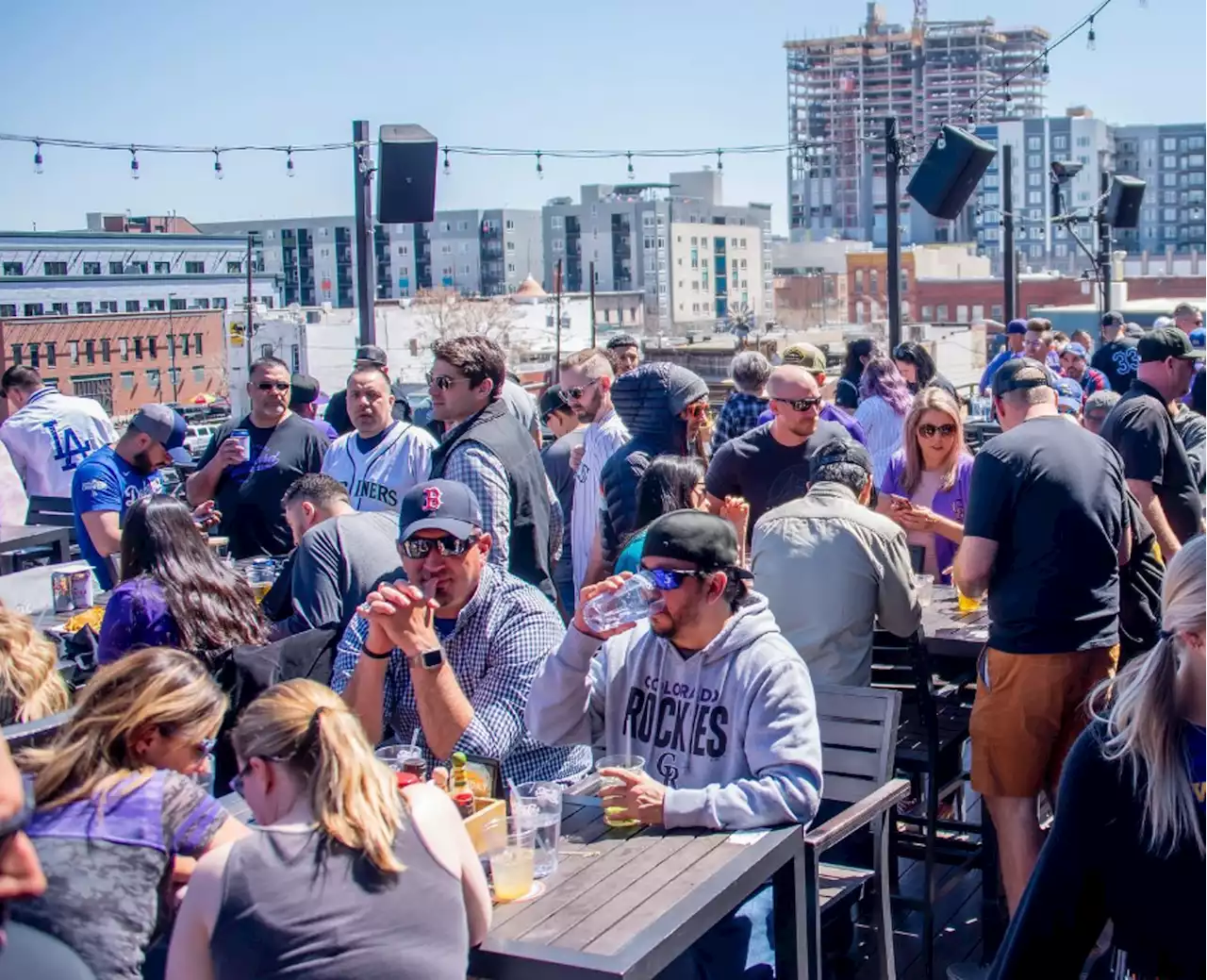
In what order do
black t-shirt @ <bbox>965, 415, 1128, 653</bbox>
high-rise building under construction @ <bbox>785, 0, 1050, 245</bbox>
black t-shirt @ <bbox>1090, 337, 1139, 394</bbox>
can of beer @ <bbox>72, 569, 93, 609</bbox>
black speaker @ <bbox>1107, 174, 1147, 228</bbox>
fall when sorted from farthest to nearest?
1. high-rise building under construction @ <bbox>785, 0, 1050, 245</bbox>
2. black speaker @ <bbox>1107, 174, 1147, 228</bbox>
3. black t-shirt @ <bbox>1090, 337, 1139, 394</bbox>
4. can of beer @ <bbox>72, 569, 93, 609</bbox>
5. black t-shirt @ <bbox>965, 415, 1128, 653</bbox>

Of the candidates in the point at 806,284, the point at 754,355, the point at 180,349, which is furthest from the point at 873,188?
the point at 754,355

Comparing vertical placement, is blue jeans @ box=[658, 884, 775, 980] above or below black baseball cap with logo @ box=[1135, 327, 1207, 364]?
below

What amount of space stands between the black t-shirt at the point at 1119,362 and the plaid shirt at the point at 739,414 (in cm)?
416

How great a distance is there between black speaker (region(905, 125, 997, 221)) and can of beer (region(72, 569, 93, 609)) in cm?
824

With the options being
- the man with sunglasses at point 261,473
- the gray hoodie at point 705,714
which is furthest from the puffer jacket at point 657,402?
the gray hoodie at point 705,714

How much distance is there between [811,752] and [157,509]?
233cm

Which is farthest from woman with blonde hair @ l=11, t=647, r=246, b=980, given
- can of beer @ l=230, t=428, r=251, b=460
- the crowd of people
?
can of beer @ l=230, t=428, r=251, b=460

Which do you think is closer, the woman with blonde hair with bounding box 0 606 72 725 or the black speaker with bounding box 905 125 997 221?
the woman with blonde hair with bounding box 0 606 72 725

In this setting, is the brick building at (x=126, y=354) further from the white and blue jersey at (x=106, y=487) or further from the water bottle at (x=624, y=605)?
the water bottle at (x=624, y=605)

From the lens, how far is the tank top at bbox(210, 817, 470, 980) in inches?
98.6

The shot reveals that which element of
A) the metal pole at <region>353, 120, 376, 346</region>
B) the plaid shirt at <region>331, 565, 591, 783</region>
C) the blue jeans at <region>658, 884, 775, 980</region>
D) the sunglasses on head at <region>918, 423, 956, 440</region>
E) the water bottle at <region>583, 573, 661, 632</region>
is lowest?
the blue jeans at <region>658, 884, 775, 980</region>

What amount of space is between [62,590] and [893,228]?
32.2 ft

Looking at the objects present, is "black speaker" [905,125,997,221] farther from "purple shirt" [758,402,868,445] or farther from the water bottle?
the water bottle

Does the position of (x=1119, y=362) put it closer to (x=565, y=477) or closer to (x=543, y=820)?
(x=565, y=477)
